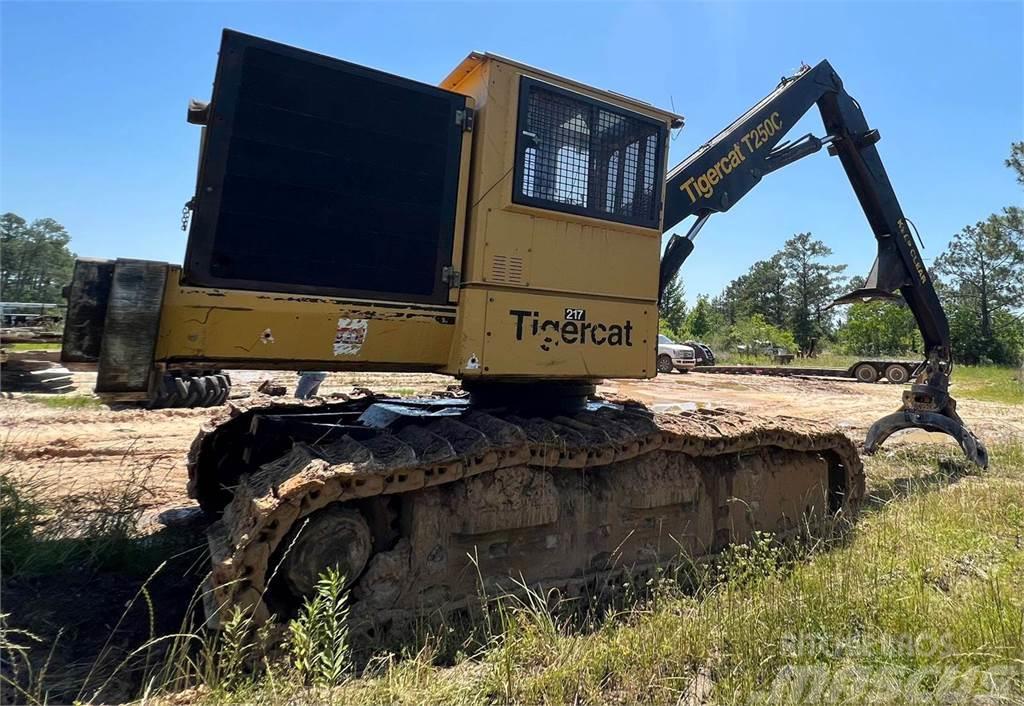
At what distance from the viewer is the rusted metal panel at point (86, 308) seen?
2.71 meters

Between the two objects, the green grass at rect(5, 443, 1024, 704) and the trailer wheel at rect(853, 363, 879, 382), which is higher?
the trailer wheel at rect(853, 363, 879, 382)

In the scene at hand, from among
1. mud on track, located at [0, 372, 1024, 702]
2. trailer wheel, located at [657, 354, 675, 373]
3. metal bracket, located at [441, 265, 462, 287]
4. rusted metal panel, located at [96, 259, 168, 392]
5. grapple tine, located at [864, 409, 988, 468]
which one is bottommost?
mud on track, located at [0, 372, 1024, 702]

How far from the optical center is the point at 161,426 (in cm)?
902

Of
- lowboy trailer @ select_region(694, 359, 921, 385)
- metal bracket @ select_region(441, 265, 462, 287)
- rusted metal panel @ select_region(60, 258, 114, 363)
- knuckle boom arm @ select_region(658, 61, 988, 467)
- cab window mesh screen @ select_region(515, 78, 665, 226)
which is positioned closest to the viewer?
rusted metal panel @ select_region(60, 258, 114, 363)

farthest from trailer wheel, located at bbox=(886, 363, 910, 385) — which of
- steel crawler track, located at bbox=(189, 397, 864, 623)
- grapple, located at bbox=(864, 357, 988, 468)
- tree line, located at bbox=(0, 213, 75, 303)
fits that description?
tree line, located at bbox=(0, 213, 75, 303)

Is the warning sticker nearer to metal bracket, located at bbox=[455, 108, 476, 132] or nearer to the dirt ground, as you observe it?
metal bracket, located at bbox=[455, 108, 476, 132]

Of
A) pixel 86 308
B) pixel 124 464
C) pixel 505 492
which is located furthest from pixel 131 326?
pixel 124 464

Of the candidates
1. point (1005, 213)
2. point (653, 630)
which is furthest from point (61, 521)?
point (1005, 213)

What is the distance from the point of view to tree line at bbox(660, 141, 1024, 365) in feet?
141

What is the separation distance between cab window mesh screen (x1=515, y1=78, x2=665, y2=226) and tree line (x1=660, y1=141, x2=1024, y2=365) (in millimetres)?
29116

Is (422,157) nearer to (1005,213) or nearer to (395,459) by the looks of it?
(395,459)

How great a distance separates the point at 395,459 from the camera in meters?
3.01

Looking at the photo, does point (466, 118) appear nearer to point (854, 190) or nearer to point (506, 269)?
point (506, 269)

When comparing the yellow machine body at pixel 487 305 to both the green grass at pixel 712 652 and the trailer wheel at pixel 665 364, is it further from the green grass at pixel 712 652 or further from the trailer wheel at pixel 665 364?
the trailer wheel at pixel 665 364
